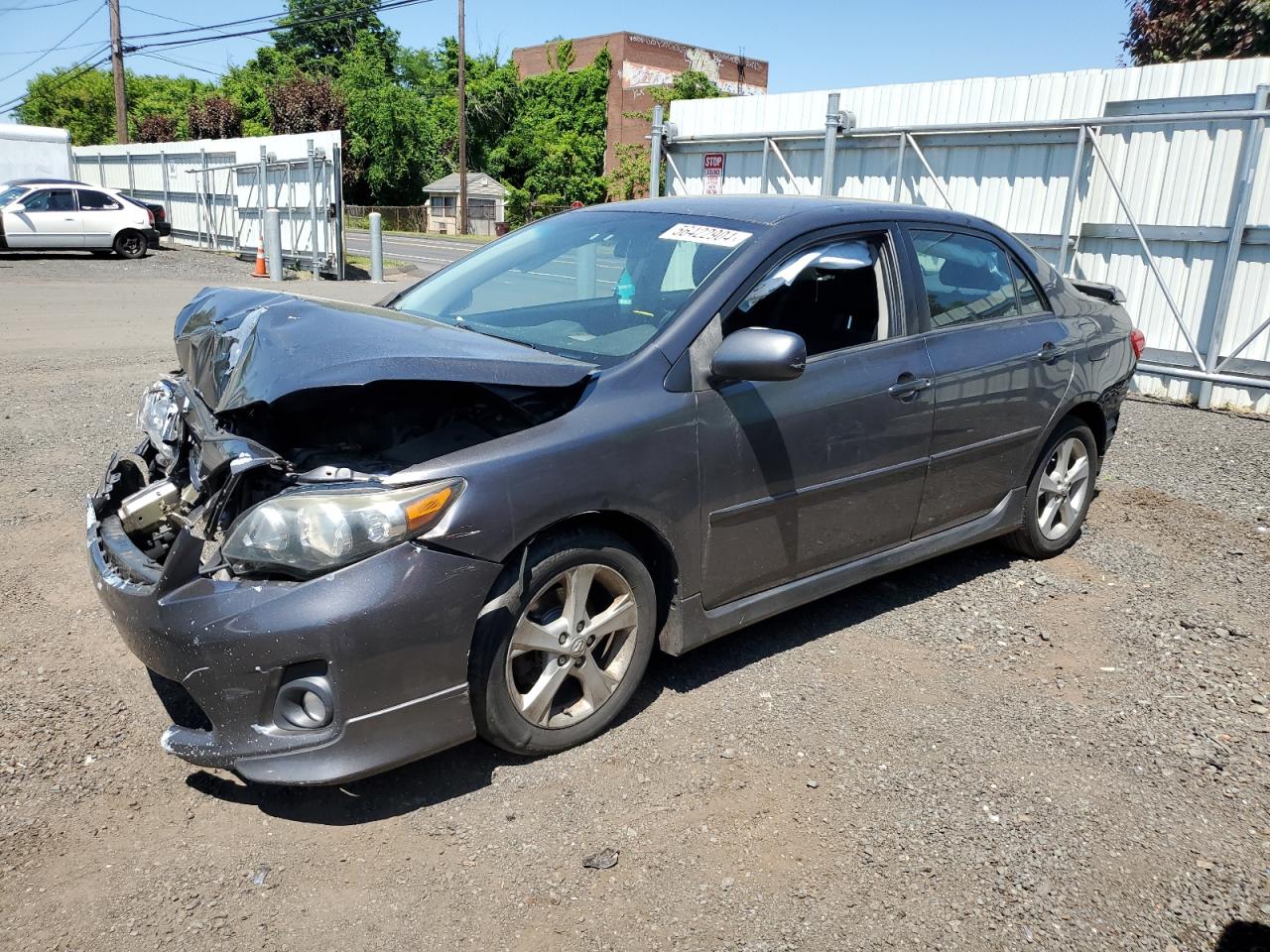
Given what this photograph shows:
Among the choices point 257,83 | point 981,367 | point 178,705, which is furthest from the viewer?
point 257,83

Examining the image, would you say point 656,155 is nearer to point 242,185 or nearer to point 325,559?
point 325,559

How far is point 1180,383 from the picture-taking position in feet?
31.9

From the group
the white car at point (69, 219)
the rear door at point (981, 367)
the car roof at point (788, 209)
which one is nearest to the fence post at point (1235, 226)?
the rear door at point (981, 367)

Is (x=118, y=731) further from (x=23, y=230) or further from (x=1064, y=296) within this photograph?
(x=23, y=230)

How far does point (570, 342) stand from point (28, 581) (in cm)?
284

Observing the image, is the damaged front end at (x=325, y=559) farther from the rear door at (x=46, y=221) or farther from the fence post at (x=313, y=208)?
the rear door at (x=46, y=221)

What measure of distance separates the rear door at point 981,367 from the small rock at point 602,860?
2163 mm

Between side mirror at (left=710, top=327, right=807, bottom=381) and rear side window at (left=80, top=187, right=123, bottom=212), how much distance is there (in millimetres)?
22789

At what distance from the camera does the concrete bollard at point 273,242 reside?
19281mm

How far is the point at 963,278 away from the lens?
14.7ft

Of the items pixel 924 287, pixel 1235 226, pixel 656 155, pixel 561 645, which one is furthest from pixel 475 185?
pixel 561 645

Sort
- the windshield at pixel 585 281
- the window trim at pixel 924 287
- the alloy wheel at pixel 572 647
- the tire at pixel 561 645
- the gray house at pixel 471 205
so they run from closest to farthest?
the tire at pixel 561 645 → the alloy wheel at pixel 572 647 → the windshield at pixel 585 281 → the window trim at pixel 924 287 → the gray house at pixel 471 205

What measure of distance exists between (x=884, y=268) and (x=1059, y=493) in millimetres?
1818

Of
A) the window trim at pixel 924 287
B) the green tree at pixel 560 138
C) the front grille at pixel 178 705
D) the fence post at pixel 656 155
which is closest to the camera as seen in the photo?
the front grille at pixel 178 705
